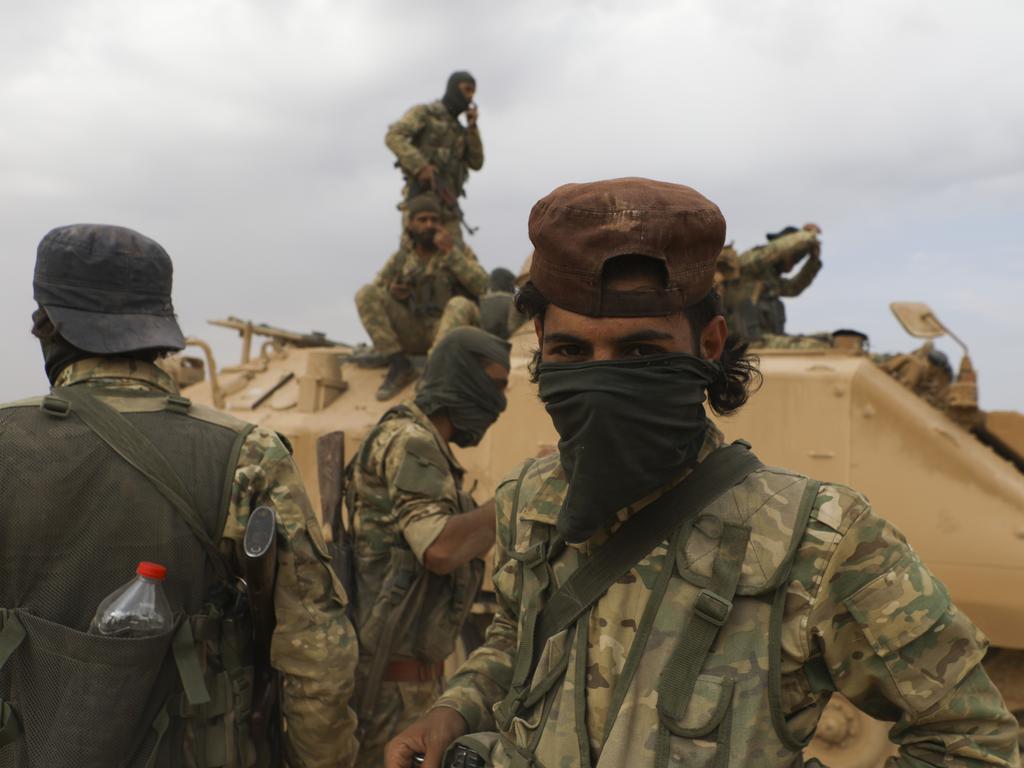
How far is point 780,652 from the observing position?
141 cm

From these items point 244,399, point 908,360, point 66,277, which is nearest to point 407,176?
point 244,399

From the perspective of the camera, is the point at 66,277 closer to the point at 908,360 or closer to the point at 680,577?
the point at 680,577

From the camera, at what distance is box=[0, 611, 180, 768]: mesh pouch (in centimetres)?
202

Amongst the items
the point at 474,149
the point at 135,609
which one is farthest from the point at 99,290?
the point at 474,149

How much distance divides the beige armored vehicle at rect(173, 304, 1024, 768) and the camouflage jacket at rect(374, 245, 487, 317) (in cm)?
158

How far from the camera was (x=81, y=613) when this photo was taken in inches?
83.4

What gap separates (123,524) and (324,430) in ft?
13.9

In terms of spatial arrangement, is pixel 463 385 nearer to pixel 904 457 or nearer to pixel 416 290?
pixel 904 457

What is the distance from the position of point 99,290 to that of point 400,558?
57.9 inches

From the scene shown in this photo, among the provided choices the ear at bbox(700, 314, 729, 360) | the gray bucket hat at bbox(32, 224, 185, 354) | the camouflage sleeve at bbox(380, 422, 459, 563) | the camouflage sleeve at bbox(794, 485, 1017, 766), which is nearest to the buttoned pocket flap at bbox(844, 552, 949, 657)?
the camouflage sleeve at bbox(794, 485, 1017, 766)

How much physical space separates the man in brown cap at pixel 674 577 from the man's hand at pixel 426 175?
20.5ft

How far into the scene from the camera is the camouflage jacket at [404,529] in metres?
3.30

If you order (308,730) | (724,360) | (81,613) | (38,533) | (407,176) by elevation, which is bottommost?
(308,730)

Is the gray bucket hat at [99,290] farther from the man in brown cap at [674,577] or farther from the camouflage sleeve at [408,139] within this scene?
the camouflage sleeve at [408,139]
